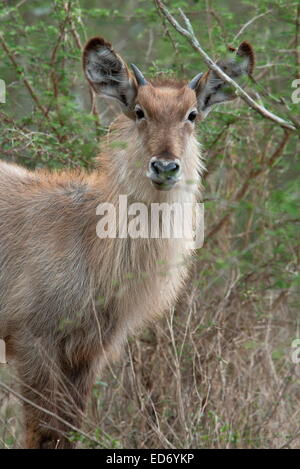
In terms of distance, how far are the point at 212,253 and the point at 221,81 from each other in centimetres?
213

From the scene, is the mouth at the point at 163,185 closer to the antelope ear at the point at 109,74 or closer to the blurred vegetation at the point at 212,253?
the antelope ear at the point at 109,74

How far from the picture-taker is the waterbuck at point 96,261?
5.87 metres

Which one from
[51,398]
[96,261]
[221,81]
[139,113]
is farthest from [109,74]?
[51,398]

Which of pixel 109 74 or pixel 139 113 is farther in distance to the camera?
pixel 109 74

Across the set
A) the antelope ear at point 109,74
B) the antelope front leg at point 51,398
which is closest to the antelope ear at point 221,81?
the antelope ear at point 109,74

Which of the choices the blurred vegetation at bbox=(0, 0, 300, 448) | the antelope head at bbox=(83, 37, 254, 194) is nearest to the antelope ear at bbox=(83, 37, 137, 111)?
the antelope head at bbox=(83, 37, 254, 194)

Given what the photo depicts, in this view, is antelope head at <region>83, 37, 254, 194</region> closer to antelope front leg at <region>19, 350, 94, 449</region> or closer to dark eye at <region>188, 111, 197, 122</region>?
dark eye at <region>188, 111, 197, 122</region>

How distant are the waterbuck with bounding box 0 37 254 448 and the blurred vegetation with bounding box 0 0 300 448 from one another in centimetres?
37

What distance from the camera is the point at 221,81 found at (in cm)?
622

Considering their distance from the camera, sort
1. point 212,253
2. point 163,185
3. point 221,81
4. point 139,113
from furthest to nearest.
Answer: point 212,253 → point 221,81 → point 139,113 → point 163,185

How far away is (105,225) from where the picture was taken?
20.0 feet

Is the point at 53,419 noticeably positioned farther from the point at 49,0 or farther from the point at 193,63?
the point at 49,0

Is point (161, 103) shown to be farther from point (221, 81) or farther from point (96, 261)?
point (96, 261)

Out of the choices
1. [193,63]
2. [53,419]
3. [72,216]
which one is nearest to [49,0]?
[193,63]
